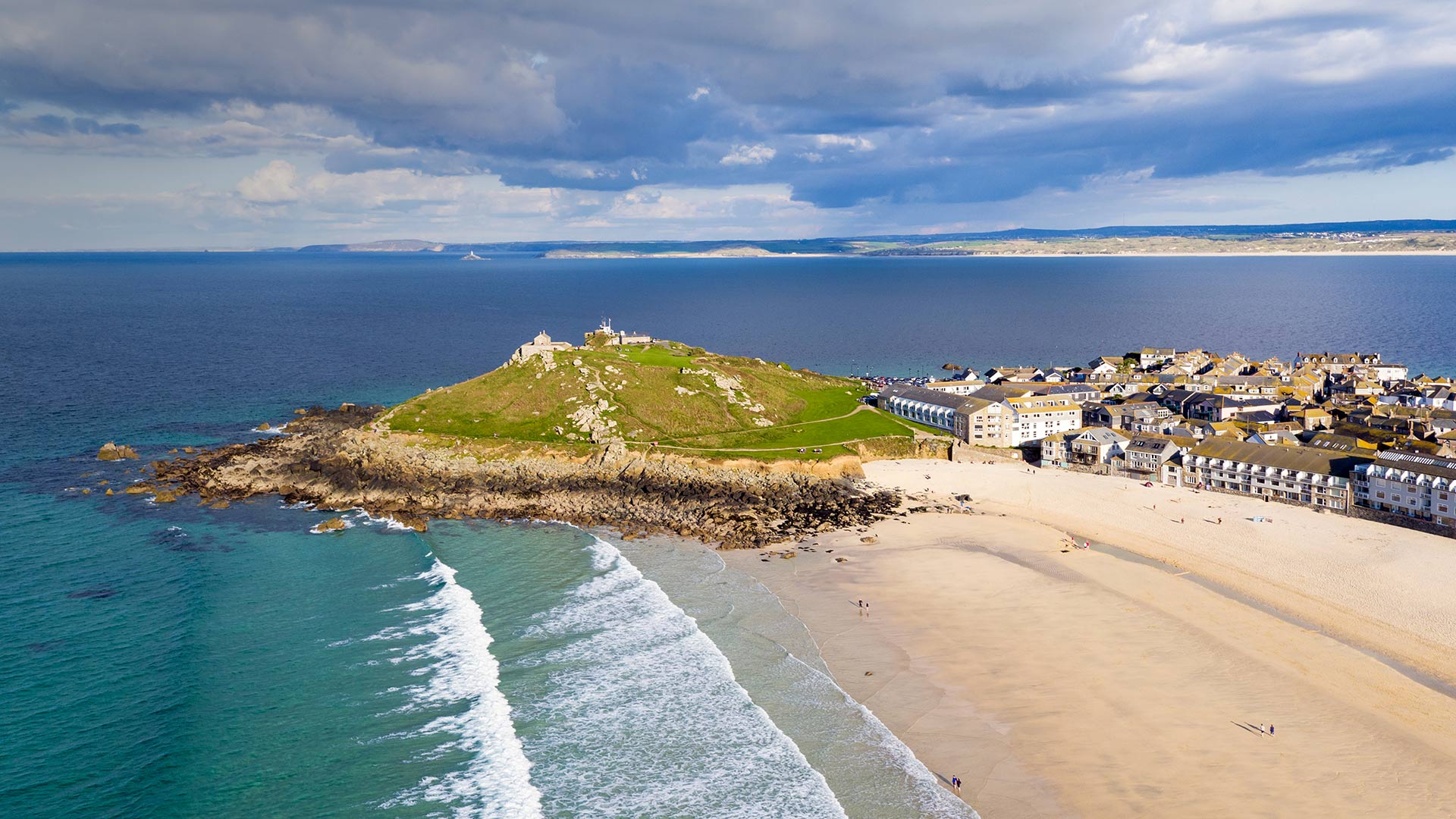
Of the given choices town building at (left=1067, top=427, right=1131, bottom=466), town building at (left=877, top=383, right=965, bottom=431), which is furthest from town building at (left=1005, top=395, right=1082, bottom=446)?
town building at (left=1067, top=427, right=1131, bottom=466)

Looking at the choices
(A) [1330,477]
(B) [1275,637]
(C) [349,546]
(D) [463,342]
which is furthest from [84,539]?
(D) [463,342]

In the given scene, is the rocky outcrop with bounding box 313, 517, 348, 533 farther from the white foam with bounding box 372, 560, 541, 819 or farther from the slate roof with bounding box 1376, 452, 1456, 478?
the slate roof with bounding box 1376, 452, 1456, 478

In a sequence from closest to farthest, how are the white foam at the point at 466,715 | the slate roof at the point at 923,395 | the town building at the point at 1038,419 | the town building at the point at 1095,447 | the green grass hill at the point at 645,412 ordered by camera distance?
1. the white foam at the point at 466,715
2. the town building at the point at 1095,447
3. the green grass hill at the point at 645,412
4. the town building at the point at 1038,419
5. the slate roof at the point at 923,395

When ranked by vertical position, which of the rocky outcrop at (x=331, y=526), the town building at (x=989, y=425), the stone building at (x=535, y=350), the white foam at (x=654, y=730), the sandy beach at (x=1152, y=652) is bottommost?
the sandy beach at (x=1152, y=652)

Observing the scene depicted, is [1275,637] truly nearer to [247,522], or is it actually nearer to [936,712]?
[936,712]

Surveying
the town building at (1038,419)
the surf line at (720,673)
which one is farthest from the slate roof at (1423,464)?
the surf line at (720,673)

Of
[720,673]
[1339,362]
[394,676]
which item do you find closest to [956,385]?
[1339,362]

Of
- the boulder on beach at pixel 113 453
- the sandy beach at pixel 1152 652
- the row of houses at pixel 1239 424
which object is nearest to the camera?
the sandy beach at pixel 1152 652

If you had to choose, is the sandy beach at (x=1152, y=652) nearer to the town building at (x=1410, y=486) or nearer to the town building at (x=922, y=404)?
the town building at (x=1410, y=486)
